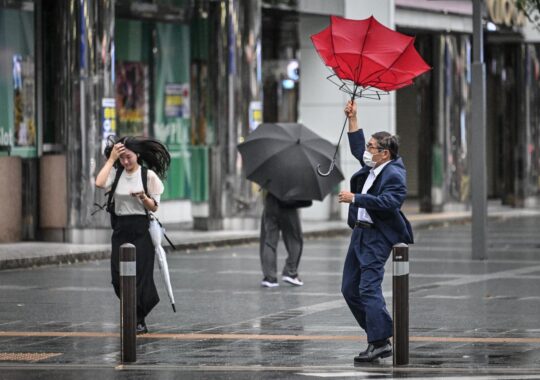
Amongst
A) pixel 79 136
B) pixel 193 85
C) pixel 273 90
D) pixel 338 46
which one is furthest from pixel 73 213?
pixel 338 46

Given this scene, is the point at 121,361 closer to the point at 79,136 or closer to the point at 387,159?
the point at 387,159

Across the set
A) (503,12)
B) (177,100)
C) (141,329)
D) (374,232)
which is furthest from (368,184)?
(503,12)

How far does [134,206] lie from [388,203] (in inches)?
123

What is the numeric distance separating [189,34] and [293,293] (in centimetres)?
1283

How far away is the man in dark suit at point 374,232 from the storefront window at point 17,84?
1315 cm

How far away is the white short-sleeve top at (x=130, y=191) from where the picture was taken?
46.4 feet

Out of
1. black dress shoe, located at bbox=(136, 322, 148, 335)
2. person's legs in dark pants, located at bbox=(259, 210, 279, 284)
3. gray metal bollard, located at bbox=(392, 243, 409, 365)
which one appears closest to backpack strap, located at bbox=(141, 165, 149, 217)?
black dress shoe, located at bbox=(136, 322, 148, 335)

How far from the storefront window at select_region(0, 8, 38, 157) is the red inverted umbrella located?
41.9ft

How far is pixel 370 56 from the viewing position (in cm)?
1240

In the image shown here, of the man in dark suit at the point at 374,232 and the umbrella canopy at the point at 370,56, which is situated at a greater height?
the umbrella canopy at the point at 370,56

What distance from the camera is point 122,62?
91.7 ft

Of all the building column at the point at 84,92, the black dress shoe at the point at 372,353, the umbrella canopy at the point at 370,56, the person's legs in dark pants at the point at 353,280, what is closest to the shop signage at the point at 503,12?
the building column at the point at 84,92

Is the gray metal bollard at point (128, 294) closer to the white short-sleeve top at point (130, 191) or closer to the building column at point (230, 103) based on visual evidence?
the white short-sleeve top at point (130, 191)

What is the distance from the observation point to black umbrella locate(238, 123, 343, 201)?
61.5 feet
